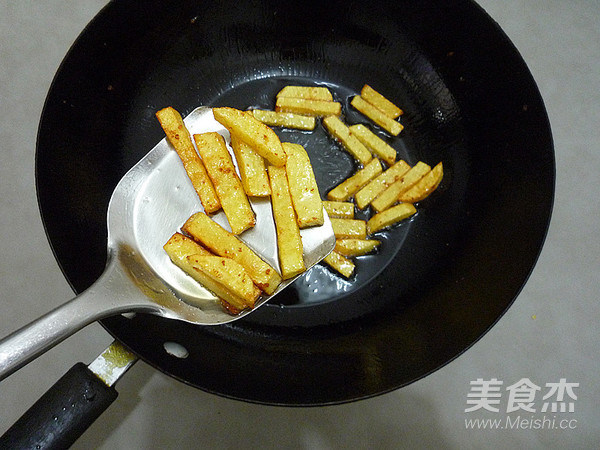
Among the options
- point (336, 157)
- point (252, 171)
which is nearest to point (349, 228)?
point (336, 157)

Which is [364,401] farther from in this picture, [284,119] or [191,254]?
[284,119]

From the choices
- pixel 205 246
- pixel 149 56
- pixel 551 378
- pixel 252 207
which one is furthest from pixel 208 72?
pixel 551 378

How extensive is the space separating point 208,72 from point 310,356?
47.8 inches

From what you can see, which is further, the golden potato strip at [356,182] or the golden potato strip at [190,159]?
the golden potato strip at [356,182]

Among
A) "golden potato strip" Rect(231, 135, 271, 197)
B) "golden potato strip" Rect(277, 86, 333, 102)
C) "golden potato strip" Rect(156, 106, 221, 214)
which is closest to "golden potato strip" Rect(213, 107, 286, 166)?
"golden potato strip" Rect(231, 135, 271, 197)

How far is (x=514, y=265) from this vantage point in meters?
1.41

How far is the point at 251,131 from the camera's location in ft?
4.25

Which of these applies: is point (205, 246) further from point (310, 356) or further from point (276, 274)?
point (310, 356)

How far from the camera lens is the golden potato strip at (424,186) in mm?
1676

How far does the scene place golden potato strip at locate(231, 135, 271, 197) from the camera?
132 cm

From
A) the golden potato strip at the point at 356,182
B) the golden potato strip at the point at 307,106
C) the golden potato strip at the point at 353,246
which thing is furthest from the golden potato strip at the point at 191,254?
the golden potato strip at the point at 307,106

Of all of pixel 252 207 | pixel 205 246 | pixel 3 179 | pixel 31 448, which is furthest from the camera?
pixel 3 179

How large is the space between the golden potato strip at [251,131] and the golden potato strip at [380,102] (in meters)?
0.66

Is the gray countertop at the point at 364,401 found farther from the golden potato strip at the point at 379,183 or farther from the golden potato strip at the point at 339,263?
the golden potato strip at the point at 379,183
